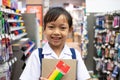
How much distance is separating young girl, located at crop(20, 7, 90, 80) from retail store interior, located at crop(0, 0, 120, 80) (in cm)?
140

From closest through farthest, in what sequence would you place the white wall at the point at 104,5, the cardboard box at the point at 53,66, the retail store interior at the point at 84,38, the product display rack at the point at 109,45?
the cardboard box at the point at 53,66 → the retail store interior at the point at 84,38 → the product display rack at the point at 109,45 → the white wall at the point at 104,5

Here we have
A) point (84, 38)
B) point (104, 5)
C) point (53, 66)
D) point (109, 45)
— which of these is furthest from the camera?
point (104, 5)

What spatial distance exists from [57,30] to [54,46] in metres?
0.15

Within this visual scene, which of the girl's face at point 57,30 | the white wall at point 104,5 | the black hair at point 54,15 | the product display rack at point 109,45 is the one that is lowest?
the product display rack at point 109,45

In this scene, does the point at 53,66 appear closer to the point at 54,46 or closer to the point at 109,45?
the point at 54,46

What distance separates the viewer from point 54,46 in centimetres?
179

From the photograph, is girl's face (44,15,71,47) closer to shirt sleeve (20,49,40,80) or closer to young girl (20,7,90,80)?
young girl (20,7,90,80)

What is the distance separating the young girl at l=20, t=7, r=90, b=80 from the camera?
1694mm

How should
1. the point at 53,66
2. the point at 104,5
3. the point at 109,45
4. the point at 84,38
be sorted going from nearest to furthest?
the point at 53,66 < the point at 109,45 < the point at 84,38 < the point at 104,5

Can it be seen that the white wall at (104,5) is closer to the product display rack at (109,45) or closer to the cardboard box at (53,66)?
the product display rack at (109,45)

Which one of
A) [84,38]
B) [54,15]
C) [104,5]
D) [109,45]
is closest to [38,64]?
[54,15]

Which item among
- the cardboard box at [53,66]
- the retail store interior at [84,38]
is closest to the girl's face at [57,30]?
the cardboard box at [53,66]

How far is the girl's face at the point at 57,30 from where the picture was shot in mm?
1693

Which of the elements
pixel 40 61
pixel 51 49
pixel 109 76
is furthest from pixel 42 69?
pixel 109 76
